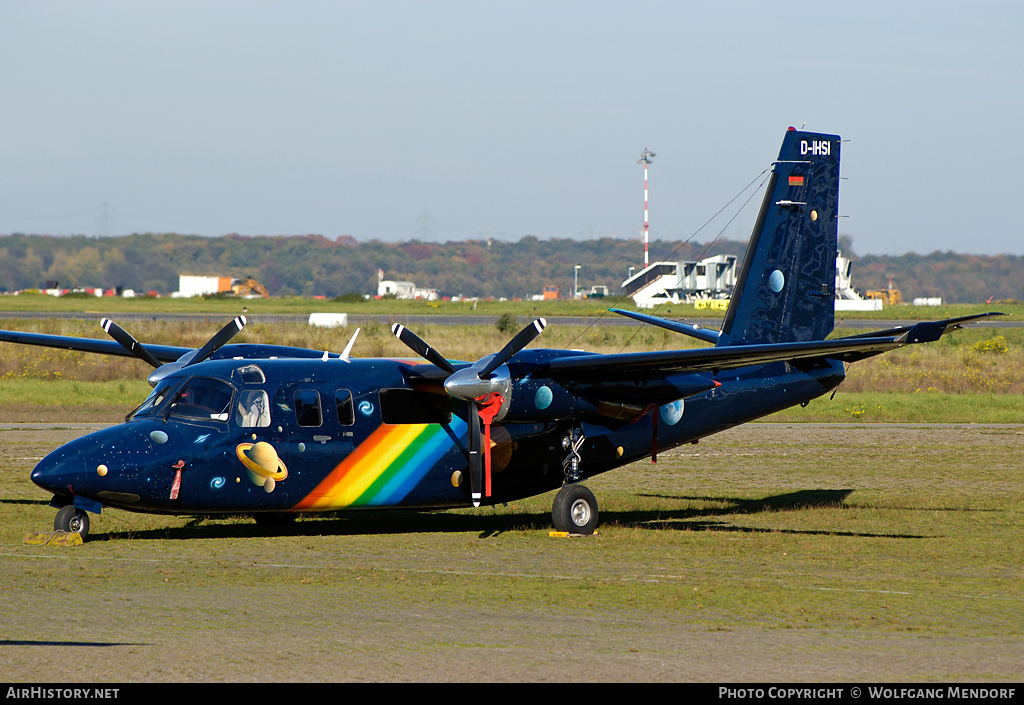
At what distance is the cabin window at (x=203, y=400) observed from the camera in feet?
54.0

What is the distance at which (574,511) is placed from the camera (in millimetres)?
18375

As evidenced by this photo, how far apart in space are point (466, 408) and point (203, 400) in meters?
4.47

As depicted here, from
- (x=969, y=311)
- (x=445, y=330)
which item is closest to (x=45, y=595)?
(x=445, y=330)

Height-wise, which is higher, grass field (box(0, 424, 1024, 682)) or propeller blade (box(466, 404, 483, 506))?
propeller blade (box(466, 404, 483, 506))

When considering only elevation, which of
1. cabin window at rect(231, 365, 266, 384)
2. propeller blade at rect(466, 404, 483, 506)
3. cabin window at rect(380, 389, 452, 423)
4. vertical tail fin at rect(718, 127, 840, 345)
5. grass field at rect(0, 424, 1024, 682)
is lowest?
grass field at rect(0, 424, 1024, 682)

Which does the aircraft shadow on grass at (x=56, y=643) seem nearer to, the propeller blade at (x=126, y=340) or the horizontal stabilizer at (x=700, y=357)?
the propeller blade at (x=126, y=340)

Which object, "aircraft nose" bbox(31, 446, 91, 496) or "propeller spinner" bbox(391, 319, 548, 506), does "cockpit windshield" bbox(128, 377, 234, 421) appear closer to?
"aircraft nose" bbox(31, 446, 91, 496)

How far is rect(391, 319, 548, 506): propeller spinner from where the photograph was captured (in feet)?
55.4

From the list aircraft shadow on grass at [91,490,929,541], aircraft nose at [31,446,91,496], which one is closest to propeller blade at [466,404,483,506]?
aircraft shadow on grass at [91,490,929,541]

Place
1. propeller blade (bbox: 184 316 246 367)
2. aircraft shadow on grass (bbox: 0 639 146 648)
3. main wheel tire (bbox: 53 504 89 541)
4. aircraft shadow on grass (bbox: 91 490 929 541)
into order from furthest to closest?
1. propeller blade (bbox: 184 316 246 367)
2. aircraft shadow on grass (bbox: 91 490 929 541)
3. main wheel tire (bbox: 53 504 89 541)
4. aircraft shadow on grass (bbox: 0 639 146 648)

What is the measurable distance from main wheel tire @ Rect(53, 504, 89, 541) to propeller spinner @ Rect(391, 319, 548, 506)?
5588 mm

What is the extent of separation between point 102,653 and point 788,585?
8.56m

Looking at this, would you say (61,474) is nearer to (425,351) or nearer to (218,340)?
(218,340)
